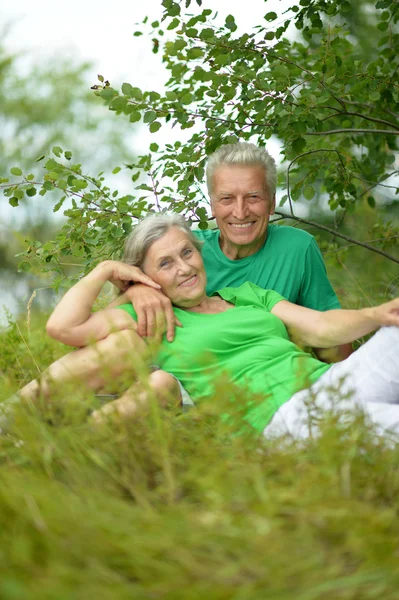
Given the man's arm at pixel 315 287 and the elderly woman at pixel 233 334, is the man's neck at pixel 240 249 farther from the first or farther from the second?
the elderly woman at pixel 233 334

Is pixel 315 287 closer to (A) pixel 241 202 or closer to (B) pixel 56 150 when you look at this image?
(A) pixel 241 202

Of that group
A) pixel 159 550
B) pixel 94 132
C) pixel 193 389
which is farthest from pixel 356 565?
pixel 94 132

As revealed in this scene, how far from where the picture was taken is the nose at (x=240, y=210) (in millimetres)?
3646

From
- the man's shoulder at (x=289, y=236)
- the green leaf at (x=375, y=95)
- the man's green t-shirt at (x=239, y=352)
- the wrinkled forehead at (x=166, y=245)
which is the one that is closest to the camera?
the man's green t-shirt at (x=239, y=352)

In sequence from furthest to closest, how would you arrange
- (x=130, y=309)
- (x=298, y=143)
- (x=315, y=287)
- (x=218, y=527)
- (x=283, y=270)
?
(x=298, y=143), (x=315, y=287), (x=283, y=270), (x=130, y=309), (x=218, y=527)

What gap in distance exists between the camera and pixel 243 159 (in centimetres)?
369

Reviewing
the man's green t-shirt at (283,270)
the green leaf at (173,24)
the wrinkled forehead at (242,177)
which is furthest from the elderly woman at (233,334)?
the green leaf at (173,24)

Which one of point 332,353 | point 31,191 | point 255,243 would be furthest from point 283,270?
point 31,191

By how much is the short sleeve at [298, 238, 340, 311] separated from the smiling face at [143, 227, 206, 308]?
74 centimetres

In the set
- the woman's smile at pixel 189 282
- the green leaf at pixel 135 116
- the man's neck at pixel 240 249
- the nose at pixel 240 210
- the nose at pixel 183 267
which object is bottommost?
the woman's smile at pixel 189 282

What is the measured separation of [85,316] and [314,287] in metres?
1.31

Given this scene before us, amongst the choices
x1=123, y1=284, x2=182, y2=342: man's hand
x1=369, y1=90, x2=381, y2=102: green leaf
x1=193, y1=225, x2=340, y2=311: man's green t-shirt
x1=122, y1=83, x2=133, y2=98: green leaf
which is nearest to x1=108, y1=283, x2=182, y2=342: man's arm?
x1=123, y1=284, x2=182, y2=342: man's hand

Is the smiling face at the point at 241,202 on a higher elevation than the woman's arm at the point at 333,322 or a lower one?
higher

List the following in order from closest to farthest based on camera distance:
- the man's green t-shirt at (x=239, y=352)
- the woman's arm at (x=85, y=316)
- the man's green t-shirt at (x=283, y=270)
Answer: the man's green t-shirt at (x=239, y=352) < the woman's arm at (x=85, y=316) < the man's green t-shirt at (x=283, y=270)
